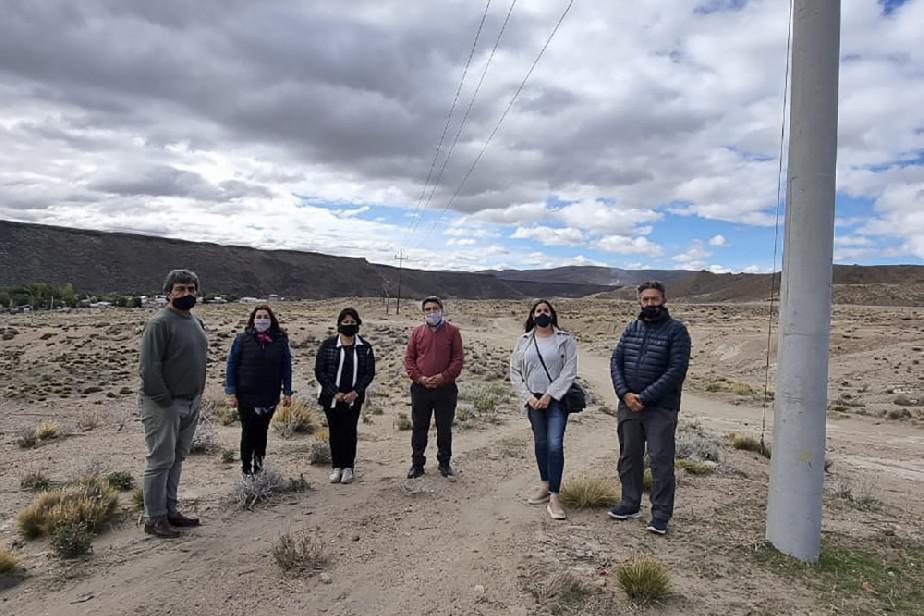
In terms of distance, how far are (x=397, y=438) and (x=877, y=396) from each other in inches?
662

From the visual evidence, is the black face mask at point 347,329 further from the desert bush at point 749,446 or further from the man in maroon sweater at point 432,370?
the desert bush at point 749,446

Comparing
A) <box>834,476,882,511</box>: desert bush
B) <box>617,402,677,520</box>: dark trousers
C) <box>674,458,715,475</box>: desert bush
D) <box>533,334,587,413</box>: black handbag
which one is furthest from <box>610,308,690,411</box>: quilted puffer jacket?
<box>834,476,882,511</box>: desert bush

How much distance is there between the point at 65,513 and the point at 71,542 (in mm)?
608

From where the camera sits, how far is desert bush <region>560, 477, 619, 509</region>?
5707 mm

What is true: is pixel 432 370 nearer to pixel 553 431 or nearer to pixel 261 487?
Result: pixel 553 431

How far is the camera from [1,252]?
8225cm

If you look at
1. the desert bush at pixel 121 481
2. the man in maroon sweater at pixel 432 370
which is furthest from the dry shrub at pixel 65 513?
the man in maroon sweater at pixel 432 370

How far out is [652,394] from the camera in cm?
499

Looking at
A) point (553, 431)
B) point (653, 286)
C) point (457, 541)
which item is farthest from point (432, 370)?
point (653, 286)

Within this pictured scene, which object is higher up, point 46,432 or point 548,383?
point 548,383

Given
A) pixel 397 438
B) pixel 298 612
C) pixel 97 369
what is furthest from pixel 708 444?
pixel 97 369

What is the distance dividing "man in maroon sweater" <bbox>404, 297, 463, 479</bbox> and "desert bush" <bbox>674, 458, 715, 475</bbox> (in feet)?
9.94

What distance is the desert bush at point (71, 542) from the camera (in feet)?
14.9

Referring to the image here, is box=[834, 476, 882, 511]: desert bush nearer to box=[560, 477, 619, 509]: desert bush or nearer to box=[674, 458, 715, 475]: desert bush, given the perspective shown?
box=[674, 458, 715, 475]: desert bush
